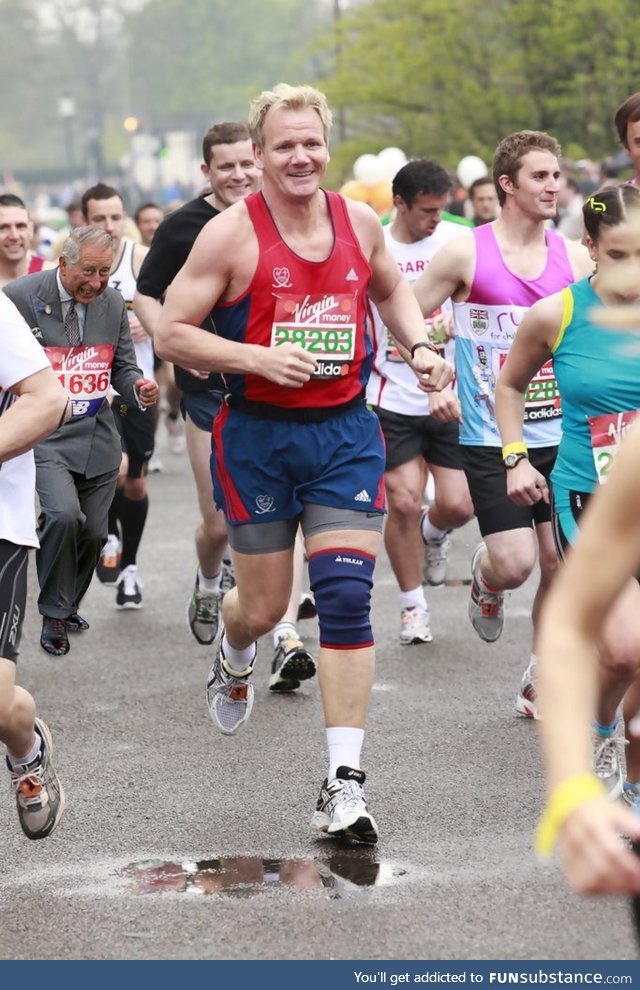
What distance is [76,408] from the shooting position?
777 centimetres

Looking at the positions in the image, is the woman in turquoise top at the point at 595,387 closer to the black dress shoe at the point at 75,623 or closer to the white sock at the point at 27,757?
the white sock at the point at 27,757

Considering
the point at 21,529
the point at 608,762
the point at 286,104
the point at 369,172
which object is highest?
the point at 369,172

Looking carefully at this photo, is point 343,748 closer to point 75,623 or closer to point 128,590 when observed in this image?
point 75,623

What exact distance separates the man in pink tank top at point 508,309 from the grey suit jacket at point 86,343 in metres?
1.31

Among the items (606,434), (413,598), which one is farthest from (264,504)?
(413,598)

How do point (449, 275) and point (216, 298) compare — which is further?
point (449, 275)

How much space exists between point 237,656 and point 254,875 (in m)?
1.29

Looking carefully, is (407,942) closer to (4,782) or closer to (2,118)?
(4,782)

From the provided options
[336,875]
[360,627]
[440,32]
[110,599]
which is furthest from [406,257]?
[440,32]

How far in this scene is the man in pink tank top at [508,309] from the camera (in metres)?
7.17

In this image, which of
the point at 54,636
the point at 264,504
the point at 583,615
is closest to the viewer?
the point at 583,615

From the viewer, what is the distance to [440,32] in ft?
95.2

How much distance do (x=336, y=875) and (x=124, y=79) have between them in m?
141

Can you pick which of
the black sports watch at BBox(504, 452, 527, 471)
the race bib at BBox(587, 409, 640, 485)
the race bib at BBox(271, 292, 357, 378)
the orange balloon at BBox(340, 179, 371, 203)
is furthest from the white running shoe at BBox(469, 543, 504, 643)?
the orange balloon at BBox(340, 179, 371, 203)
